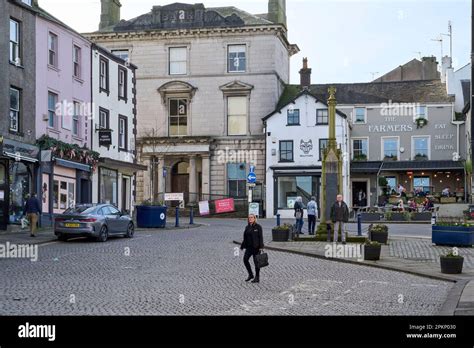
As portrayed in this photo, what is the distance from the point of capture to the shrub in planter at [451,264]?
19.1 m

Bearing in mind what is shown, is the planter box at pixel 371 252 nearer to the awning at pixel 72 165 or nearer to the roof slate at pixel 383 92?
the awning at pixel 72 165

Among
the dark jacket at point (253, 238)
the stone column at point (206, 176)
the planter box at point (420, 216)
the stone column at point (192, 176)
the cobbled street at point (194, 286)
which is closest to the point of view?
the cobbled street at point (194, 286)

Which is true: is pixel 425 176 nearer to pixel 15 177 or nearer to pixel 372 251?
pixel 15 177

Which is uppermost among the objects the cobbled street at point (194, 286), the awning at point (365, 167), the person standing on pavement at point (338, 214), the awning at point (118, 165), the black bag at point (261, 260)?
the awning at point (365, 167)

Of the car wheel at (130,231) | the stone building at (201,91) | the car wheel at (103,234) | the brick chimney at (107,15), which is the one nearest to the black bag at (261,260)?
the car wheel at (103,234)

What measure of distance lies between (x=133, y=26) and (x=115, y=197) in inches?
837

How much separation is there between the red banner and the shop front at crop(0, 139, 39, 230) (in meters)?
22.9

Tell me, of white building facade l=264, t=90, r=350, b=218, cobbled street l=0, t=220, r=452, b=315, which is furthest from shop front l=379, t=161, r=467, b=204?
A: cobbled street l=0, t=220, r=452, b=315

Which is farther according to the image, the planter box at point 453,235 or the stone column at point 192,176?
the stone column at point 192,176

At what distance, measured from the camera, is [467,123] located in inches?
2189

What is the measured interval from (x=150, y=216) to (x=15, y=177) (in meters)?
7.82

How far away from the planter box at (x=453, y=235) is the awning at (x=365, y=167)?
30.5 m

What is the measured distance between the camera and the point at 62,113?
117 feet

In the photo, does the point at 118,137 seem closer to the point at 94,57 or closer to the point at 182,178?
the point at 94,57
